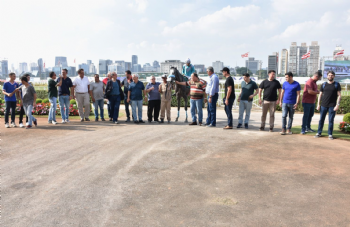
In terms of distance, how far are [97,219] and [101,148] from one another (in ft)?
12.4

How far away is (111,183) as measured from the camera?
200 inches

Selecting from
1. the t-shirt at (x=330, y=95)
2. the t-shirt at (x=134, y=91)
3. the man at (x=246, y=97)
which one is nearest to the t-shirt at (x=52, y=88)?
the t-shirt at (x=134, y=91)

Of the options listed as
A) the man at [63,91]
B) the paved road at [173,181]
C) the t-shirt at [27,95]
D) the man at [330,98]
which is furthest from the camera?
the man at [63,91]

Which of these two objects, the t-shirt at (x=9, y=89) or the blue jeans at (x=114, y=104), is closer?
the t-shirt at (x=9, y=89)

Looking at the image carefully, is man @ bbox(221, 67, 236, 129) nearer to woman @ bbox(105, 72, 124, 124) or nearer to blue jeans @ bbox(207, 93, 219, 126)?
blue jeans @ bbox(207, 93, 219, 126)

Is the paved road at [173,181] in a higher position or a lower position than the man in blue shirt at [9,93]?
lower

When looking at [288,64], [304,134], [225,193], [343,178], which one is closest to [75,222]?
[225,193]

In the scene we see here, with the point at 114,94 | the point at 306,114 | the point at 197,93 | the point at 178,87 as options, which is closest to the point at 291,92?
the point at 306,114

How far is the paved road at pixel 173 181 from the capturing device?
391cm

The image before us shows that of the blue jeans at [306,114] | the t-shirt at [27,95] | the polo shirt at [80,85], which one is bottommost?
the blue jeans at [306,114]

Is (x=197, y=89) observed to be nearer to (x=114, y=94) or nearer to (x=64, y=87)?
(x=114, y=94)

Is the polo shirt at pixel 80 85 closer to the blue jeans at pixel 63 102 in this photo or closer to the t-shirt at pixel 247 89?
the blue jeans at pixel 63 102

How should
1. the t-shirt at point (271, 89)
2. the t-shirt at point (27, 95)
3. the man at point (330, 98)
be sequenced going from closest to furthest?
the man at point (330, 98) → the t-shirt at point (271, 89) → the t-shirt at point (27, 95)

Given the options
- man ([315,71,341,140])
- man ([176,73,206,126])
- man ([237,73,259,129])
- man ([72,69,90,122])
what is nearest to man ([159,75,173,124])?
man ([176,73,206,126])
